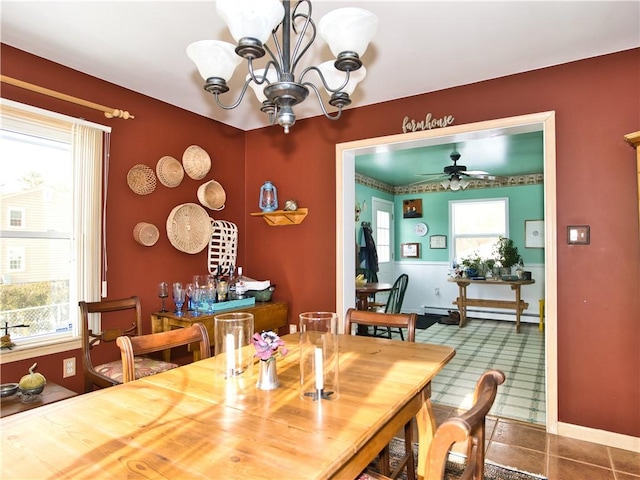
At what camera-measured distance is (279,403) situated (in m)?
1.22

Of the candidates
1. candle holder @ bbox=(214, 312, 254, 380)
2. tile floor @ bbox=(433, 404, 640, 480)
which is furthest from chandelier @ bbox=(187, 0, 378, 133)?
tile floor @ bbox=(433, 404, 640, 480)

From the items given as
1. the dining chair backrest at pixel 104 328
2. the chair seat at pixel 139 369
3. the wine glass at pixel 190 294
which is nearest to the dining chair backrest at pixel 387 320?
the chair seat at pixel 139 369

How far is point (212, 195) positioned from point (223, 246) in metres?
0.50

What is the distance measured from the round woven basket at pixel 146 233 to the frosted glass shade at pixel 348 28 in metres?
2.18

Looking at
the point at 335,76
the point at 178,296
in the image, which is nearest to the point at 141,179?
the point at 178,296

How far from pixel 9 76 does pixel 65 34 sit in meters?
0.45

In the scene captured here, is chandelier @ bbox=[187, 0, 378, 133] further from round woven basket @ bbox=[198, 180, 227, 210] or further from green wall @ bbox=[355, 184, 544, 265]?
green wall @ bbox=[355, 184, 544, 265]

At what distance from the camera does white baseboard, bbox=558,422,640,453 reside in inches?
94.5

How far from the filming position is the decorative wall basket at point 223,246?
3666 millimetres

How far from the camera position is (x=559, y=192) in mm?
2617

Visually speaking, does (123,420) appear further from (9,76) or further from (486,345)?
(486,345)

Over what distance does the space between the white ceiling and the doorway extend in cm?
36

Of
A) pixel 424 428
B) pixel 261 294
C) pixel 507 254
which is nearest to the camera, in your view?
pixel 424 428

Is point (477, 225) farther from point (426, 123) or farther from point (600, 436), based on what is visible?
point (600, 436)
